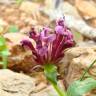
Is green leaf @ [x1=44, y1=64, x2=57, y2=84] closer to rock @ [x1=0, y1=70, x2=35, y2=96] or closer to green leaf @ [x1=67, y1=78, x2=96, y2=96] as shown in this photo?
green leaf @ [x1=67, y1=78, x2=96, y2=96]

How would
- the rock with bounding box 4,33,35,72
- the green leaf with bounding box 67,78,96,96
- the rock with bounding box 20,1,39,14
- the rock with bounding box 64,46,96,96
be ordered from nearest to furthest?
the green leaf with bounding box 67,78,96,96 < the rock with bounding box 64,46,96,96 < the rock with bounding box 4,33,35,72 < the rock with bounding box 20,1,39,14

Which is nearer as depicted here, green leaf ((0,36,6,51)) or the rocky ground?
the rocky ground

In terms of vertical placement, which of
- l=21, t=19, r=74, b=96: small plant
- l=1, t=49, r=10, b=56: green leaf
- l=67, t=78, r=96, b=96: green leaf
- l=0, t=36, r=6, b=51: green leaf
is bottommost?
l=1, t=49, r=10, b=56: green leaf

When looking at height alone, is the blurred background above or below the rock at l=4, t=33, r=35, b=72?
below

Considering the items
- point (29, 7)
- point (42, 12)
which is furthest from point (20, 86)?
point (29, 7)

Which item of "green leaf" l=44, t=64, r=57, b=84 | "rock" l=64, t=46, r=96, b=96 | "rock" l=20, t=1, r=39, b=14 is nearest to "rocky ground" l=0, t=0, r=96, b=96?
"rock" l=64, t=46, r=96, b=96

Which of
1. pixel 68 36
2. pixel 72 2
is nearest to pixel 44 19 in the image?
pixel 72 2

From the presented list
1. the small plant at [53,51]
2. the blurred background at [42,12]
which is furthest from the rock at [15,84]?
the blurred background at [42,12]
